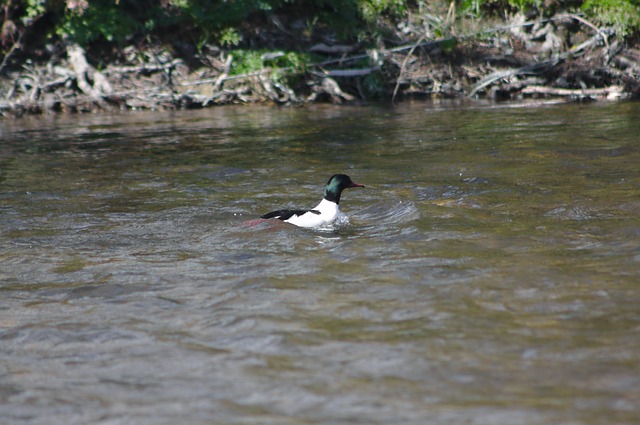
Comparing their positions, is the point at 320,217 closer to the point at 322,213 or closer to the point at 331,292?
the point at 322,213

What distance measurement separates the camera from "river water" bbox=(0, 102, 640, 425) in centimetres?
430

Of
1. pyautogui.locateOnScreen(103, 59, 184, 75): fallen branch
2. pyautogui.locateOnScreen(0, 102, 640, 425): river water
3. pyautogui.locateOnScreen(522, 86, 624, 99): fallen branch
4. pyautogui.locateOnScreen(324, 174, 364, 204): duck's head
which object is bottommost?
pyautogui.locateOnScreen(0, 102, 640, 425): river water

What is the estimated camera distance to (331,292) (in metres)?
6.06

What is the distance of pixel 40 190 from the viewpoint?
11164mm

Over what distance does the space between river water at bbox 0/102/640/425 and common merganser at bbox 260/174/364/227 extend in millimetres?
178

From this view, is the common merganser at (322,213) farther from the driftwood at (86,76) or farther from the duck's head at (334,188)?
the driftwood at (86,76)

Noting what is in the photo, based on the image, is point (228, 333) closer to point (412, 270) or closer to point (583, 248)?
point (412, 270)

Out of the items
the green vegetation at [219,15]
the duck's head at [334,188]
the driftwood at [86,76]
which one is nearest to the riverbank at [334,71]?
the driftwood at [86,76]

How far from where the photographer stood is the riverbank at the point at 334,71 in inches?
838

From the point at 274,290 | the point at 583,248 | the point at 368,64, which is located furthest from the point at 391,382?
the point at 368,64

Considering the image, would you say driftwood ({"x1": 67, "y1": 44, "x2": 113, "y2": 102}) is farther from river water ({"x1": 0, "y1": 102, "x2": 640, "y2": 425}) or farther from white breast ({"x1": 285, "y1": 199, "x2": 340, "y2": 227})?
white breast ({"x1": 285, "y1": 199, "x2": 340, "y2": 227})

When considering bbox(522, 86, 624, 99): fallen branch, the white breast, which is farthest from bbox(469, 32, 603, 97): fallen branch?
the white breast

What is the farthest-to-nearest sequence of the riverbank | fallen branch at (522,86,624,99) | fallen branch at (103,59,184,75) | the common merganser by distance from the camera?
fallen branch at (103,59,184,75), the riverbank, fallen branch at (522,86,624,99), the common merganser

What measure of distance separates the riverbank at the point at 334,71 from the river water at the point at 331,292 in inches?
356
